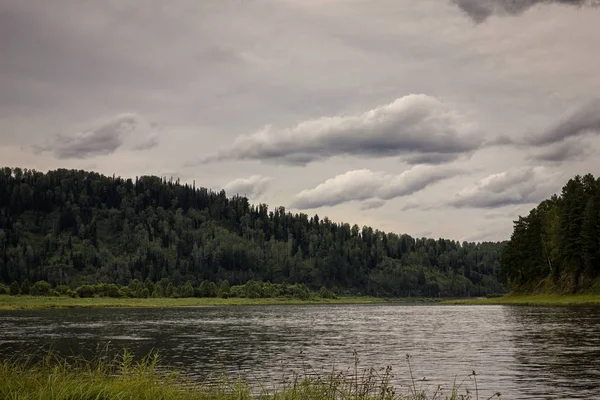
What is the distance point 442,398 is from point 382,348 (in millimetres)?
25946

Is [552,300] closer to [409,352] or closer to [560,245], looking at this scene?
[560,245]

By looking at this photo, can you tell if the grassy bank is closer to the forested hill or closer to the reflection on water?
the forested hill

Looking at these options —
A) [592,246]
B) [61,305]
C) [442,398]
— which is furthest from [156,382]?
[61,305]

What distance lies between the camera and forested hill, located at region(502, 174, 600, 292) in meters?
130

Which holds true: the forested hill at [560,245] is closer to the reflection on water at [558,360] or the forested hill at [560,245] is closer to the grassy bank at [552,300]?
the grassy bank at [552,300]

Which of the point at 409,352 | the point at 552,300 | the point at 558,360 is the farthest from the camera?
the point at 552,300

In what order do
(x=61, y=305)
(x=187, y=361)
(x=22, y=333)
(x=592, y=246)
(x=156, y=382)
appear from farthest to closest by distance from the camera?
(x=61, y=305)
(x=592, y=246)
(x=22, y=333)
(x=187, y=361)
(x=156, y=382)

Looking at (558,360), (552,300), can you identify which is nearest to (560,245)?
(552,300)

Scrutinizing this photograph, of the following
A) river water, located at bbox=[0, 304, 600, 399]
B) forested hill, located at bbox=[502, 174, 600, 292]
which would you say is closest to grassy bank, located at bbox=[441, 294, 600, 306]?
forested hill, located at bbox=[502, 174, 600, 292]

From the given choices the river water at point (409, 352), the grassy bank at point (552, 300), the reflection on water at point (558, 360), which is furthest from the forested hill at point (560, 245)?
the reflection on water at point (558, 360)

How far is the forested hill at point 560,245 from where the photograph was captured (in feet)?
426

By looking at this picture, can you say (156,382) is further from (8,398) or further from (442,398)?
(442,398)

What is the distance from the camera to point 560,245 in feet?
445

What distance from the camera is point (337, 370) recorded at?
3766 centimetres
